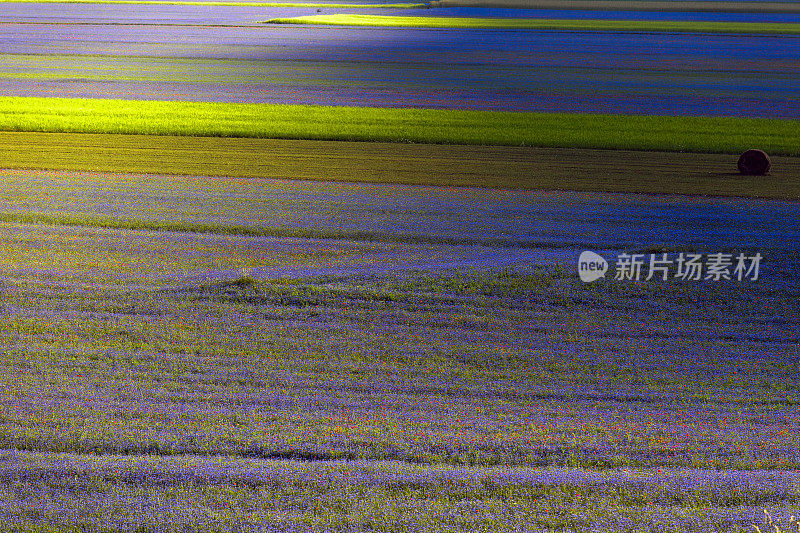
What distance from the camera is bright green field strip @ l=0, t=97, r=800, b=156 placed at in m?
16.2

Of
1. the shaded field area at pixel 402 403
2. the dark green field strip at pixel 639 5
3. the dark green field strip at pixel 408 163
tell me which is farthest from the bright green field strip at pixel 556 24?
the shaded field area at pixel 402 403

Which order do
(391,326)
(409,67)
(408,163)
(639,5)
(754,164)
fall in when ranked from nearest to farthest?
(391,326)
(754,164)
(408,163)
(409,67)
(639,5)

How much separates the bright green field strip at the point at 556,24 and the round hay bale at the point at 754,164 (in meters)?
40.9

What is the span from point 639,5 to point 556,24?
96.1 ft

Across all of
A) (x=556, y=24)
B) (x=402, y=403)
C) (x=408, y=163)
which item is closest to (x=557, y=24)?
(x=556, y=24)

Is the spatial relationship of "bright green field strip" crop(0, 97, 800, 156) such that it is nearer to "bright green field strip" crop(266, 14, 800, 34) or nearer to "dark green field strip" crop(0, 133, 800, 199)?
"dark green field strip" crop(0, 133, 800, 199)

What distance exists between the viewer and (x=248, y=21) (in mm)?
57406

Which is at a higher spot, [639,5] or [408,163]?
[639,5]

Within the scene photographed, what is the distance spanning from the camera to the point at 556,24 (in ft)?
187

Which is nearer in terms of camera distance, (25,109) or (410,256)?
(410,256)

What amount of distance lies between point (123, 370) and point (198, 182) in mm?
6979

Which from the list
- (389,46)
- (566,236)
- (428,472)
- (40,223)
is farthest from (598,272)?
(389,46)

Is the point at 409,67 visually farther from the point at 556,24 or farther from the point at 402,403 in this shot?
the point at 556,24

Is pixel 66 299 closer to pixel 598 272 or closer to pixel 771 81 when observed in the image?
pixel 598 272
